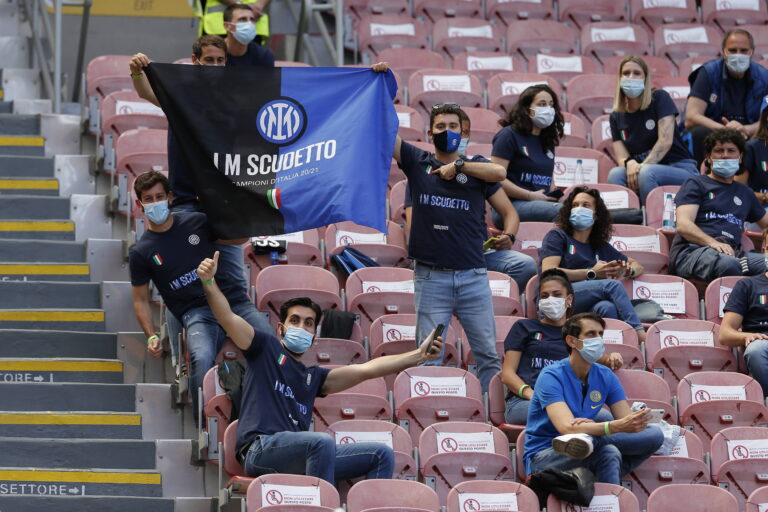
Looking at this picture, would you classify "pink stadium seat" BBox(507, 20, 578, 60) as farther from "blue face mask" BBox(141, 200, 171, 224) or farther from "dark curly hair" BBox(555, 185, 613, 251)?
"blue face mask" BBox(141, 200, 171, 224)

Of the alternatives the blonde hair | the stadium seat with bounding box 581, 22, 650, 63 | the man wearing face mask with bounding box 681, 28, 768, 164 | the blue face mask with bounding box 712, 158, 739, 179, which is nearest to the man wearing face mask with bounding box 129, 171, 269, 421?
the blue face mask with bounding box 712, 158, 739, 179

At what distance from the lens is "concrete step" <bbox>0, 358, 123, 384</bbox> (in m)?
9.85

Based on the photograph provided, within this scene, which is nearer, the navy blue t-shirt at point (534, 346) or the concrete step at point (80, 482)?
the concrete step at point (80, 482)

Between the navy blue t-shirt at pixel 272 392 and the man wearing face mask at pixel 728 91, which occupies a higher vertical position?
the man wearing face mask at pixel 728 91

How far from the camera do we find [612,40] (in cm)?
1505

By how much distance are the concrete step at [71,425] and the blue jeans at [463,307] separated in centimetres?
→ 181

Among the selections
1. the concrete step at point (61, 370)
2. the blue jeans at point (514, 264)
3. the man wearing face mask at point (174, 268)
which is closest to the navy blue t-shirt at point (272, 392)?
the man wearing face mask at point (174, 268)

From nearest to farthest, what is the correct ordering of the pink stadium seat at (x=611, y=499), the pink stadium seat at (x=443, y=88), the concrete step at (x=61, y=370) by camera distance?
the pink stadium seat at (x=611, y=499)
the concrete step at (x=61, y=370)
the pink stadium seat at (x=443, y=88)

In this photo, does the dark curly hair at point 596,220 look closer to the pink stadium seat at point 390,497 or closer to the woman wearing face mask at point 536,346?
the woman wearing face mask at point 536,346

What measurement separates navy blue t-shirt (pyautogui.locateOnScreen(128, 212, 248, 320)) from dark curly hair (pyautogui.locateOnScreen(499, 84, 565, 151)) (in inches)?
105

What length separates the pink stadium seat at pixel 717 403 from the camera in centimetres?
973

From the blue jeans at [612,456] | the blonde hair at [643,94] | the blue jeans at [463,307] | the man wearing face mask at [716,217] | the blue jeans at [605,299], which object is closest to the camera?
the blue jeans at [612,456]

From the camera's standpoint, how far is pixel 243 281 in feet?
32.2

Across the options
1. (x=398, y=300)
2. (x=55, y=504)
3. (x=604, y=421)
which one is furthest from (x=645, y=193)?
(x=55, y=504)
